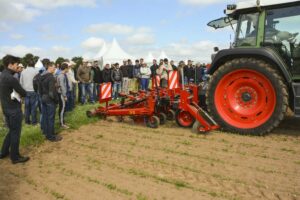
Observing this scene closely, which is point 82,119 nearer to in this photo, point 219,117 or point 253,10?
point 219,117

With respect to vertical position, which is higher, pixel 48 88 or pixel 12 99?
pixel 48 88

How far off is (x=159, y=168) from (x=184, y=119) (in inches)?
98.9

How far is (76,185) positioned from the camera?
13.9 ft

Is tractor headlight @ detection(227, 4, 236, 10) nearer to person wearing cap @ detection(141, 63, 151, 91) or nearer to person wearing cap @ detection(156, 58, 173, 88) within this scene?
person wearing cap @ detection(156, 58, 173, 88)

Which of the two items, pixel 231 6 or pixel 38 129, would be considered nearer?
pixel 231 6

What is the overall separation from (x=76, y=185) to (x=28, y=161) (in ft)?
4.86

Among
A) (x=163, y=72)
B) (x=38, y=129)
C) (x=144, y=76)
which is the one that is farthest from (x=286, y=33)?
(x=144, y=76)

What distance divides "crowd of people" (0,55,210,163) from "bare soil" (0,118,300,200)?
1.67ft

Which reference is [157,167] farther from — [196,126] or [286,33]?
[286,33]

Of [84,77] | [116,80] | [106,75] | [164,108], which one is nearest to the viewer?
[164,108]

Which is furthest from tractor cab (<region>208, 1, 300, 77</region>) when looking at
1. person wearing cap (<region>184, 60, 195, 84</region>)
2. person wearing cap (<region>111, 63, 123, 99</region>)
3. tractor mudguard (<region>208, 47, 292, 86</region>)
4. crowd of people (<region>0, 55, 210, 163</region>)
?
person wearing cap (<region>184, 60, 195, 84</region>)

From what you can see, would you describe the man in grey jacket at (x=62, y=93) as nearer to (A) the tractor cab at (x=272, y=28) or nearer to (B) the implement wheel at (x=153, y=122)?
(B) the implement wheel at (x=153, y=122)

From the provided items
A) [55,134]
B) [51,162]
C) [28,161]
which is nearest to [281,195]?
[51,162]

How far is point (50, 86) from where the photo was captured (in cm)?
632
